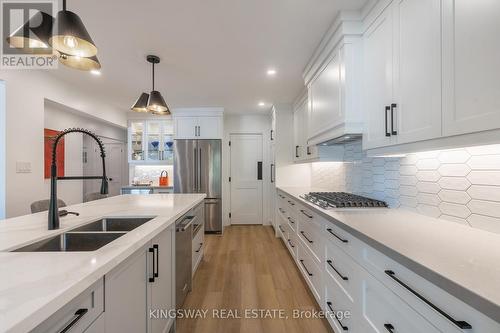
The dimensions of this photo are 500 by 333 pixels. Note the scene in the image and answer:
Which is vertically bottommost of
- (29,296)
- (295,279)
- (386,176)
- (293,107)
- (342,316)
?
(295,279)

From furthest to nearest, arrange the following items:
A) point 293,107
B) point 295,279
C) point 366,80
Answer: point 293,107 → point 295,279 → point 366,80

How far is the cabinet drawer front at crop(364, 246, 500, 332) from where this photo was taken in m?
0.64

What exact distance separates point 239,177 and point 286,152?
4.52 feet

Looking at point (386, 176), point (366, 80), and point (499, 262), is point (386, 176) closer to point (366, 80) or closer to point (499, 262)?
point (366, 80)

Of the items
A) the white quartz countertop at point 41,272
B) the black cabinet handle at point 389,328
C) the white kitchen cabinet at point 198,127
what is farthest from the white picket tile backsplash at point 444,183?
the white kitchen cabinet at point 198,127

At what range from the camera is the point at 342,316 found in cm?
145

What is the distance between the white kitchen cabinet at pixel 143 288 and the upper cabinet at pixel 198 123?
9.87ft

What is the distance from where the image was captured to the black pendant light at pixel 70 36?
1.23 meters

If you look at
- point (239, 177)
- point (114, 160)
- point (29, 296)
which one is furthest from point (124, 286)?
point (114, 160)

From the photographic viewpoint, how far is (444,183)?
4.37 feet

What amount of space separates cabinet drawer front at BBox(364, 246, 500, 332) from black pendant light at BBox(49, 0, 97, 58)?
197cm

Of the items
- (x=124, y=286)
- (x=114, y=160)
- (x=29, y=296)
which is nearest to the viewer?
(x=29, y=296)

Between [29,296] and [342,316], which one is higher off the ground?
[29,296]

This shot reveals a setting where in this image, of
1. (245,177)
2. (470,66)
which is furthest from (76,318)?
(245,177)
